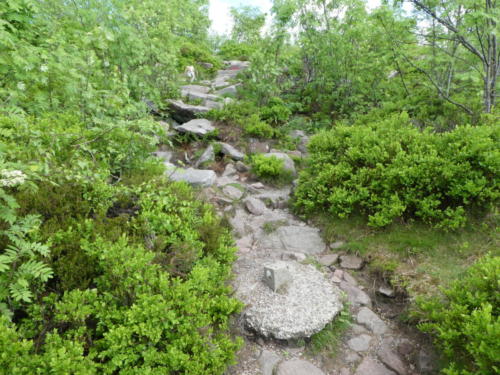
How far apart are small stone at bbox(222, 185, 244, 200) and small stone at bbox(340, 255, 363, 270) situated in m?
2.67

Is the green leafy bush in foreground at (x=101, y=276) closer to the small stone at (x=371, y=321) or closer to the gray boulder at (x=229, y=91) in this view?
the small stone at (x=371, y=321)

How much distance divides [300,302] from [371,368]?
1005 mm

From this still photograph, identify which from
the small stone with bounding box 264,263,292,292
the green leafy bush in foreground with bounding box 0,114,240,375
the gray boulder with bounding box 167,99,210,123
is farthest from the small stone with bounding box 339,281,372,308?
the gray boulder with bounding box 167,99,210,123

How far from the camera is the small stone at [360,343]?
11.9 feet

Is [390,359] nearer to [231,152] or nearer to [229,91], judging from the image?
[231,152]

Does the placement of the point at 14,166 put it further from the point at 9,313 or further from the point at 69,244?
the point at 9,313

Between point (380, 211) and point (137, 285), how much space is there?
13.0 ft

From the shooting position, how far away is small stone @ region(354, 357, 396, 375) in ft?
11.0

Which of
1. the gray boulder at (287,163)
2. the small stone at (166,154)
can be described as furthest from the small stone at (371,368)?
the small stone at (166,154)

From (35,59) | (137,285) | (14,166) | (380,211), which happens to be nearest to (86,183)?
(14,166)

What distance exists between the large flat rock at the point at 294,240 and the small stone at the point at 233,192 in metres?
1.38

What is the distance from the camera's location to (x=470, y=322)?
2.95 meters

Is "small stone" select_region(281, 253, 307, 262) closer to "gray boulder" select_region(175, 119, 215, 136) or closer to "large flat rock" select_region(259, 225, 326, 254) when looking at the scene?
"large flat rock" select_region(259, 225, 326, 254)

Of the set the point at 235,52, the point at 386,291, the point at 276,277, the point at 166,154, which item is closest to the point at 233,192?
the point at 166,154
